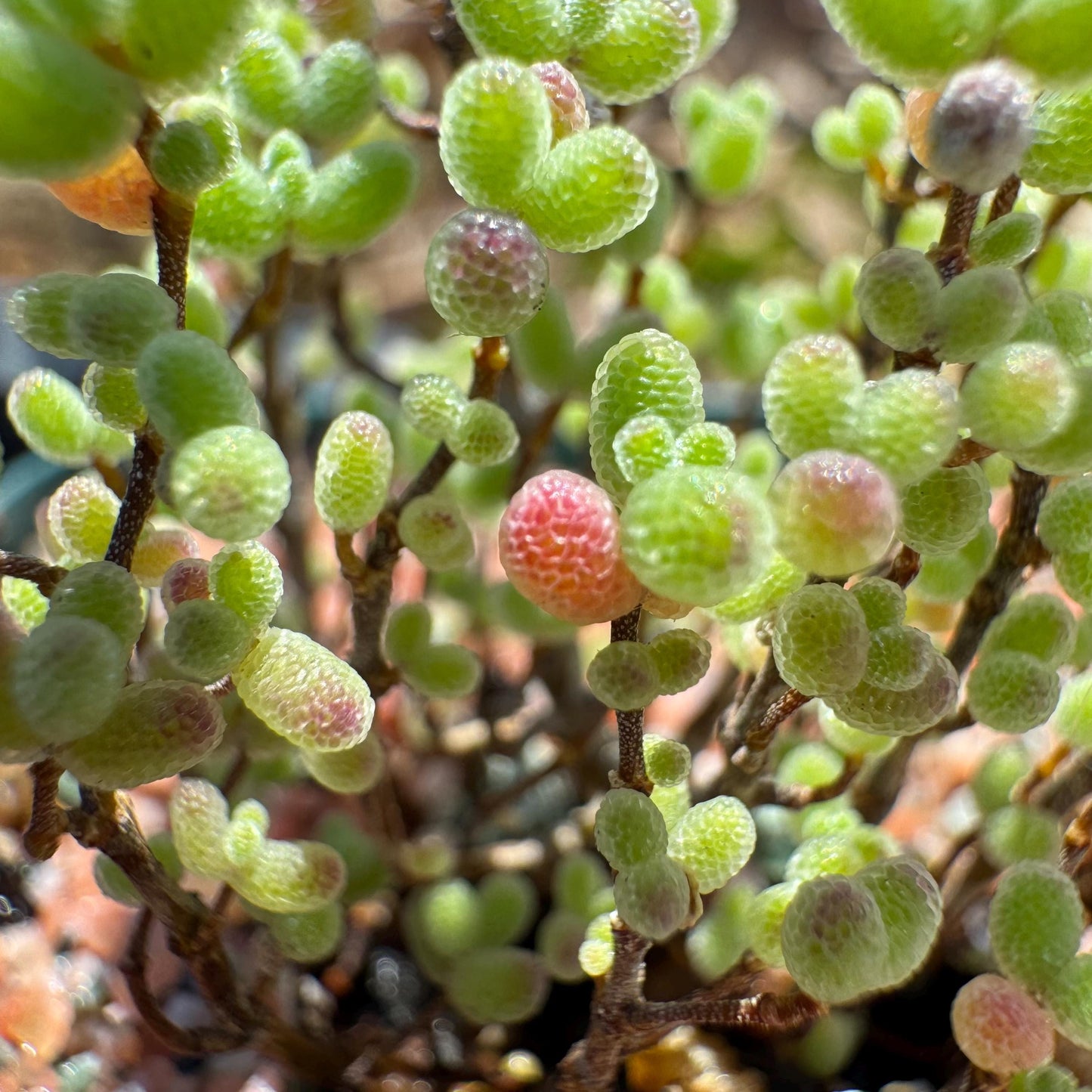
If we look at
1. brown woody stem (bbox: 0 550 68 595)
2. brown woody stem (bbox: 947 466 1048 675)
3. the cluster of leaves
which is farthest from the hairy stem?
brown woody stem (bbox: 947 466 1048 675)

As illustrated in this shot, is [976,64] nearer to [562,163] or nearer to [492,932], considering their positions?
[562,163]

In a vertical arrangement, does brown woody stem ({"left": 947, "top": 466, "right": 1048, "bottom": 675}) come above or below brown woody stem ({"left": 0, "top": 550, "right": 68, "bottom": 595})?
below

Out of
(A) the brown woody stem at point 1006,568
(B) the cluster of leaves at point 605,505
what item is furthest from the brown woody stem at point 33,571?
(A) the brown woody stem at point 1006,568

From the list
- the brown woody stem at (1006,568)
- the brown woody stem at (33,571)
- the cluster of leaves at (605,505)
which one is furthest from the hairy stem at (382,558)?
the brown woody stem at (1006,568)

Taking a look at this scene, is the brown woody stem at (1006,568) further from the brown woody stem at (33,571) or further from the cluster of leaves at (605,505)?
the brown woody stem at (33,571)

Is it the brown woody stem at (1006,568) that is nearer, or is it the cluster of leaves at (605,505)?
the cluster of leaves at (605,505)

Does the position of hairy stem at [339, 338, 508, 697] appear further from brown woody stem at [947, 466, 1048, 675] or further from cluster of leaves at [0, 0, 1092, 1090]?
brown woody stem at [947, 466, 1048, 675]

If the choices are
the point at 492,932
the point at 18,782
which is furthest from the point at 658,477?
the point at 18,782

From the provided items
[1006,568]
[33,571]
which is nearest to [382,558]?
[33,571]

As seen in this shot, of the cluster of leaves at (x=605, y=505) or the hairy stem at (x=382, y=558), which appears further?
the hairy stem at (x=382, y=558)

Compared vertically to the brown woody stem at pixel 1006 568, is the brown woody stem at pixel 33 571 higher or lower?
higher

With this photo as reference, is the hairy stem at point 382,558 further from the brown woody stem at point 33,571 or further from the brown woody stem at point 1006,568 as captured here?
the brown woody stem at point 1006,568
